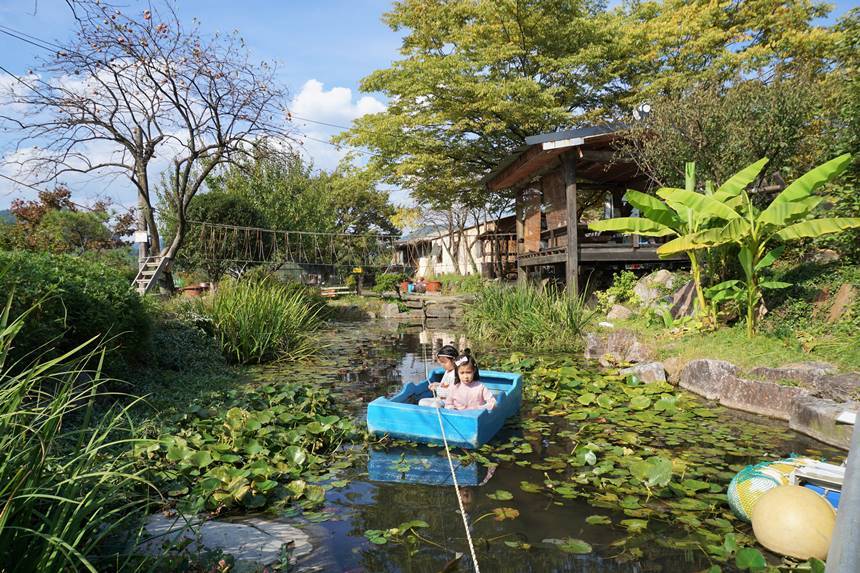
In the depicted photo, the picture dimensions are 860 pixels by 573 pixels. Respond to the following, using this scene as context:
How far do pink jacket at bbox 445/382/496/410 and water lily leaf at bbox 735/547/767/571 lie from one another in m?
2.96

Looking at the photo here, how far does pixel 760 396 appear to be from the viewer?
6.37m

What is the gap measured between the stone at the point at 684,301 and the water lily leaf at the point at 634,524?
22.9 ft

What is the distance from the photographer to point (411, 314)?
767 inches

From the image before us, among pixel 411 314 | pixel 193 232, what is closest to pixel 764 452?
pixel 411 314

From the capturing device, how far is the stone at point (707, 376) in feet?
22.7

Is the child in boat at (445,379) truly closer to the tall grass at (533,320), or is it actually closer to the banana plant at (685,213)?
the banana plant at (685,213)

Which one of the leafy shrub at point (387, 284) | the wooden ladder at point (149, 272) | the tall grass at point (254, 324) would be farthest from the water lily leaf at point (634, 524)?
the leafy shrub at point (387, 284)

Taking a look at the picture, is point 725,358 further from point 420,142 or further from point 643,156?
point 420,142

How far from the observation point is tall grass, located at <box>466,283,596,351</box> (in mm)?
11086

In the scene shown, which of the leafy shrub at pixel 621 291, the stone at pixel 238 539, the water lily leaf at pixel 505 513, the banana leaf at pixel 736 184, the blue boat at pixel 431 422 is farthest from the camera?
the leafy shrub at pixel 621 291

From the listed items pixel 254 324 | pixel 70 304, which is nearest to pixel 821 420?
pixel 70 304

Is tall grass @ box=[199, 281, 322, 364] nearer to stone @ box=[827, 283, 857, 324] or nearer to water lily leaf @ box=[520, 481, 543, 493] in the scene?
water lily leaf @ box=[520, 481, 543, 493]

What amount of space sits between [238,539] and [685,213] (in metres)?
7.89

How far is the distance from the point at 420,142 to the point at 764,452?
1522cm
